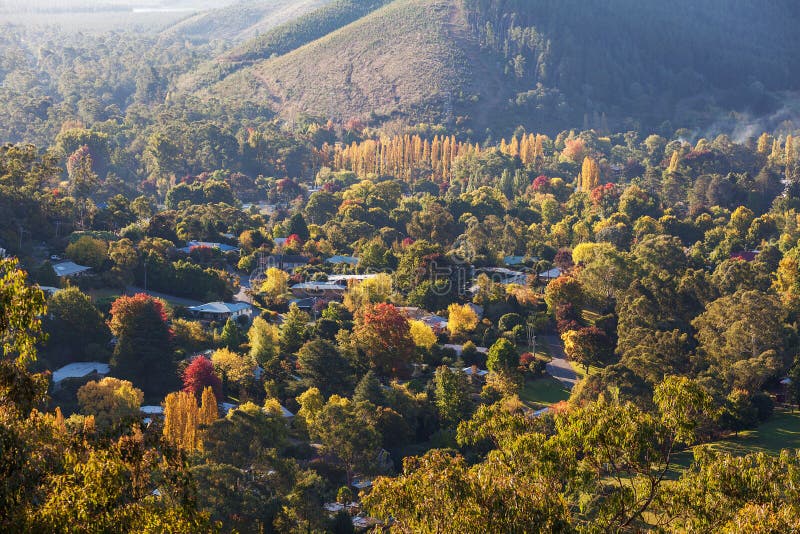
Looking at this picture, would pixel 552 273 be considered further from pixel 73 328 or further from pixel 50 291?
pixel 73 328

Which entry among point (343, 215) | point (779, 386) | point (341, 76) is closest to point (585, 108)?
point (341, 76)

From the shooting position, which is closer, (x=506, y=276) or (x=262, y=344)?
(x=262, y=344)

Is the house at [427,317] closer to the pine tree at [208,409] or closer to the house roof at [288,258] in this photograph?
the house roof at [288,258]

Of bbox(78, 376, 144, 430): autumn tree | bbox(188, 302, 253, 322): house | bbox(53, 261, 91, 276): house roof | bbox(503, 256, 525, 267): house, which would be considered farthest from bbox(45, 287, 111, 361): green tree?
bbox(503, 256, 525, 267): house

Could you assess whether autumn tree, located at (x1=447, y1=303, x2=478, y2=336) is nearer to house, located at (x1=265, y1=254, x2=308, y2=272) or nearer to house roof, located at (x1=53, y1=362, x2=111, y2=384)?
house, located at (x1=265, y1=254, x2=308, y2=272)

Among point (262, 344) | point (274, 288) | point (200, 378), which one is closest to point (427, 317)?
point (274, 288)

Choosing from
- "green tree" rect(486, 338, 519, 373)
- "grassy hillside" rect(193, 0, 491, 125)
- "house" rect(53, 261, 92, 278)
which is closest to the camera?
"green tree" rect(486, 338, 519, 373)

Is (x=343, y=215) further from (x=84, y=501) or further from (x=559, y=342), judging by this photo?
(x=84, y=501)
